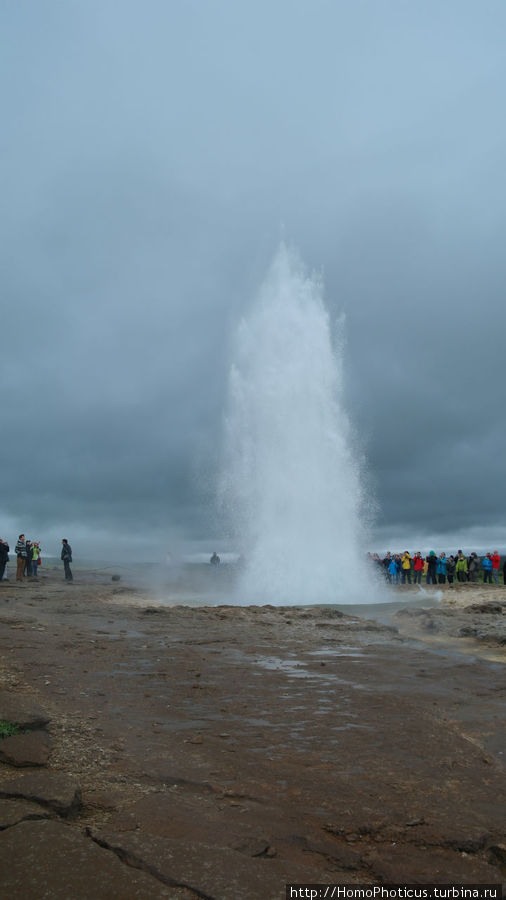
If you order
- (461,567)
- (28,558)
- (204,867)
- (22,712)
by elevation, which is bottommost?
(204,867)

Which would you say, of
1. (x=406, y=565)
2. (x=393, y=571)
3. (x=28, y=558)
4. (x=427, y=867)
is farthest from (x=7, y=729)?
(x=393, y=571)

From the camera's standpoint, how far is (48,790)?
3.43 metres

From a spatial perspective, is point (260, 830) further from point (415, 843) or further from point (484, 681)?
point (484, 681)

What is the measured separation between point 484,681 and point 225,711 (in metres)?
3.75

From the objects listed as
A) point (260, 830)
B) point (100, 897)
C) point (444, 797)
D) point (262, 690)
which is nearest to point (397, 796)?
point (444, 797)

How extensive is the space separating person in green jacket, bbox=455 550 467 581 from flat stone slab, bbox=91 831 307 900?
29.5 metres

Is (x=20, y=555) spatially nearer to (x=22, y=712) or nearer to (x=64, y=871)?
(x=22, y=712)

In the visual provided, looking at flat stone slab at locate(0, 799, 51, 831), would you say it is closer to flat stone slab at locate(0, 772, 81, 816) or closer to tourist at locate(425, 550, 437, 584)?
flat stone slab at locate(0, 772, 81, 816)

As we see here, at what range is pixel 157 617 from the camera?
13.8 metres

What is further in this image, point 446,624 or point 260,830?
point 446,624

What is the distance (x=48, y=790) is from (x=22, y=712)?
1703mm

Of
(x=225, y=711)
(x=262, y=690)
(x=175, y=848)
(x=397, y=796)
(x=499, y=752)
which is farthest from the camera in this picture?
(x=262, y=690)

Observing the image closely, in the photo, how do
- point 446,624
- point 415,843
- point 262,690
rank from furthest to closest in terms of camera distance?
point 446,624 < point 262,690 < point 415,843

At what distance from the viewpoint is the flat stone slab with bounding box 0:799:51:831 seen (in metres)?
3.00
